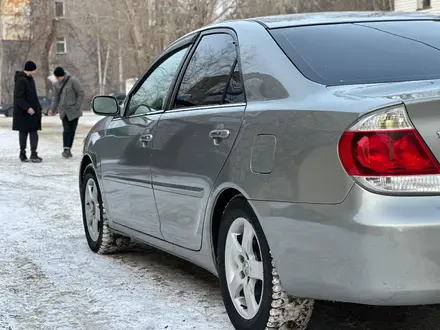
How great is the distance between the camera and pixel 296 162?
3.13 m

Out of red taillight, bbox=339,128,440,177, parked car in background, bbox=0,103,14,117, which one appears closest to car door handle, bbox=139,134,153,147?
red taillight, bbox=339,128,440,177

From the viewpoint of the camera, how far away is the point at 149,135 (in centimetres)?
469

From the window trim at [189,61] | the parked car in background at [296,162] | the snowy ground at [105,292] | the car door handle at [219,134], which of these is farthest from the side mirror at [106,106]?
the car door handle at [219,134]

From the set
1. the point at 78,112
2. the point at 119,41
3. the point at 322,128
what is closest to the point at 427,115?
the point at 322,128

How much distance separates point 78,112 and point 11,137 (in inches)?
333

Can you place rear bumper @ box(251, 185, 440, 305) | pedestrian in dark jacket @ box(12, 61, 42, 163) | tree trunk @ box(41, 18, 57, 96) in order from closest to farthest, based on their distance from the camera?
1. rear bumper @ box(251, 185, 440, 305)
2. pedestrian in dark jacket @ box(12, 61, 42, 163)
3. tree trunk @ box(41, 18, 57, 96)

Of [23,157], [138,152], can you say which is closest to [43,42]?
[23,157]

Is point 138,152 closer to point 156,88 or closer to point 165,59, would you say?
point 156,88

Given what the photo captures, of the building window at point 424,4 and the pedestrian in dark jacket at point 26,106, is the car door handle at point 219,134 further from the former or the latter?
the building window at point 424,4

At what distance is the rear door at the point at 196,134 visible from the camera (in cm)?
382

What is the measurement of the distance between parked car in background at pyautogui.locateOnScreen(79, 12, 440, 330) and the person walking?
932 centimetres

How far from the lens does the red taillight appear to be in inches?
113

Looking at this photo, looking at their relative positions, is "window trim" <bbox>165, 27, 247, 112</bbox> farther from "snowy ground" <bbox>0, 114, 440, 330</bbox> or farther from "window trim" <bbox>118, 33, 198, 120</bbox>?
"snowy ground" <bbox>0, 114, 440, 330</bbox>

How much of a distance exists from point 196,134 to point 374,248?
149 centimetres
